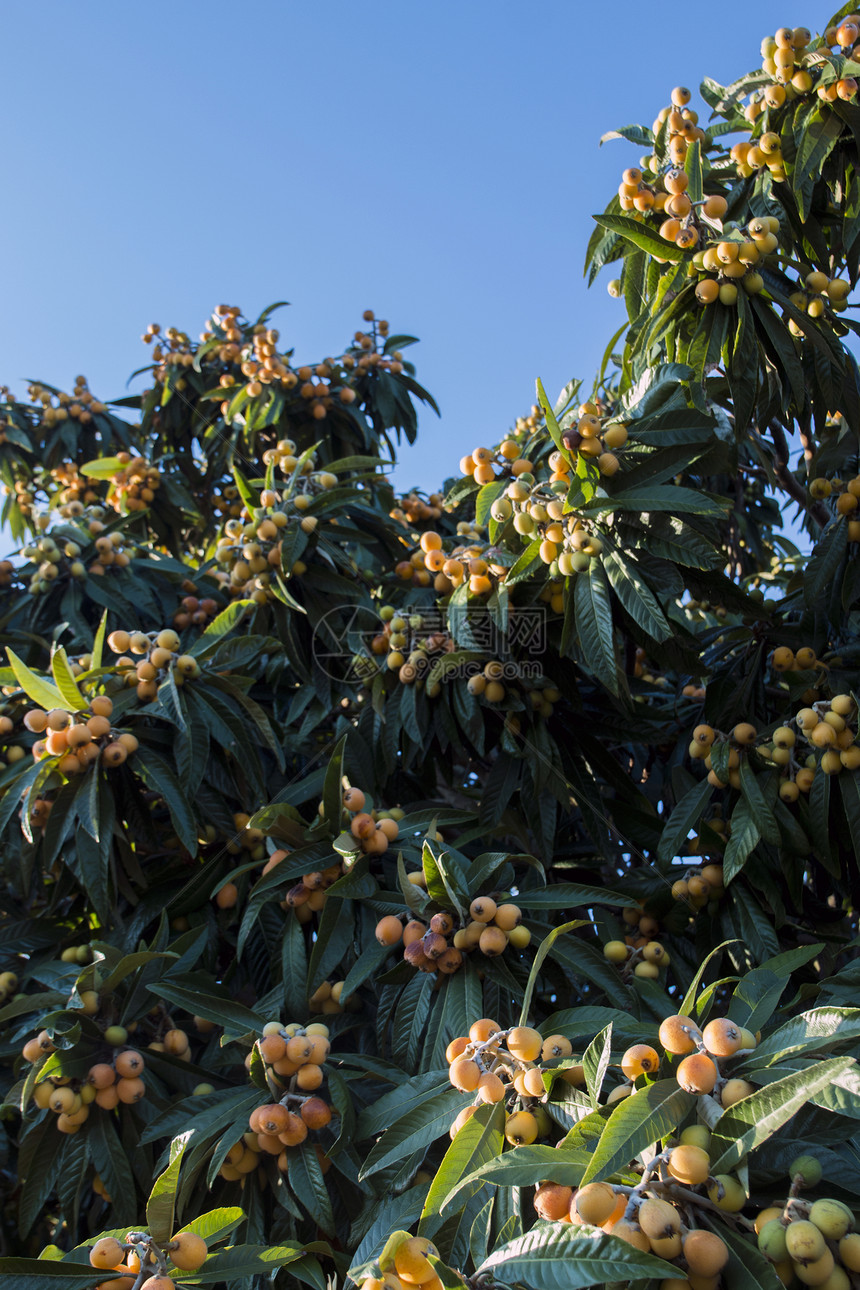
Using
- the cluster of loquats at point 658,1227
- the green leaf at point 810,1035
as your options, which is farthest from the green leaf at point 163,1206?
the green leaf at point 810,1035

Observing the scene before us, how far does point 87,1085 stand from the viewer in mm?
1872

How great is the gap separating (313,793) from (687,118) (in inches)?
85.4

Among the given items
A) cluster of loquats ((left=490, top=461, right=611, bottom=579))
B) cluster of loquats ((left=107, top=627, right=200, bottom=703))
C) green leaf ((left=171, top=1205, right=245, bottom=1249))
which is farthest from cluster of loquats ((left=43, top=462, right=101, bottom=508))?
green leaf ((left=171, top=1205, right=245, bottom=1249))

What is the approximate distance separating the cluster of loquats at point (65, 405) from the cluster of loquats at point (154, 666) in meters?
2.71

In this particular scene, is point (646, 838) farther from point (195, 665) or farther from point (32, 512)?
point (32, 512)

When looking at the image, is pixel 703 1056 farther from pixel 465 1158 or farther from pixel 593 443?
pixel 593 443

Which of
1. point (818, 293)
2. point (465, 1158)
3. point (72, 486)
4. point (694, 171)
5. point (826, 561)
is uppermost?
point (72, 486)

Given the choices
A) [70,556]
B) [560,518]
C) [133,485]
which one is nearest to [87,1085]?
[560,518]

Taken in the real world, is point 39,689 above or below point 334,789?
above

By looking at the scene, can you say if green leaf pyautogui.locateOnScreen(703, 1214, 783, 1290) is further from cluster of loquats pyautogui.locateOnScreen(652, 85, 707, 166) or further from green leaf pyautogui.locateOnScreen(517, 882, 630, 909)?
cluster of loquats pyautogui.locateOnScreen(652, 85, 707, 166)

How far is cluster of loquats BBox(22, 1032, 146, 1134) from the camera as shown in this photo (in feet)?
6.01

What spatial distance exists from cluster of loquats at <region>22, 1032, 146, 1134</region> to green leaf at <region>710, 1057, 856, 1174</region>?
51.2 inches

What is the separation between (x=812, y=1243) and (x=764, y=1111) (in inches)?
4.9

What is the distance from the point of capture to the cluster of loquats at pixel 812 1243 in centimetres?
93
